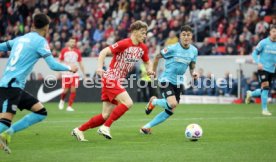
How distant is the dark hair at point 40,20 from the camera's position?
1022 cm

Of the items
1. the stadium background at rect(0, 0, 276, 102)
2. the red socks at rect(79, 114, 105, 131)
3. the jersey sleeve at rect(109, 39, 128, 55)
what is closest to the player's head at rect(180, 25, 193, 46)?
the jersey sleeve at rect(109, 39, 128, 55)

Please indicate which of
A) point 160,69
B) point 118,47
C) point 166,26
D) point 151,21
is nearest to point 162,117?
point 118,47

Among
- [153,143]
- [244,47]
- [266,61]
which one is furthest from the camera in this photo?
[244,47]

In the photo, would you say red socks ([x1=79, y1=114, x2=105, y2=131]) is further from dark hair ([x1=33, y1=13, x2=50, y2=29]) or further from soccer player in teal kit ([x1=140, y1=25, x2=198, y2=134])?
dark hair ([x1=33, y1=13, x2=50, y2=29])

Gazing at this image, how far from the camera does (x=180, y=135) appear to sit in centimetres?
1330

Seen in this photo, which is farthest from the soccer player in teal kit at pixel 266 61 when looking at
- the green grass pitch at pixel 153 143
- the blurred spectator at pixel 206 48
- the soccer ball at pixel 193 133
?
the blurred spectator at pixel 206 48

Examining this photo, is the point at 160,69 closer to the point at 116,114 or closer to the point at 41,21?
the point at 116,114

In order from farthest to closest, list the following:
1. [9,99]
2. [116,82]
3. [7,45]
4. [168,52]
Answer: [168,52], [116,82], [7,45], [9,99]

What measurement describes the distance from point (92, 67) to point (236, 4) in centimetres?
754

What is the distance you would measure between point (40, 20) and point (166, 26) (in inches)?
799

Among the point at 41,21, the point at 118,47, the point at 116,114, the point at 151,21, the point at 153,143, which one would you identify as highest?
the point at 41,21

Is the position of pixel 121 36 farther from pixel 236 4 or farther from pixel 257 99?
pixel 257 99

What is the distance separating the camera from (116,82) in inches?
490

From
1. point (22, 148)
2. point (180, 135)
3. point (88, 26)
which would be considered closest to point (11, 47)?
point (22, 148)
